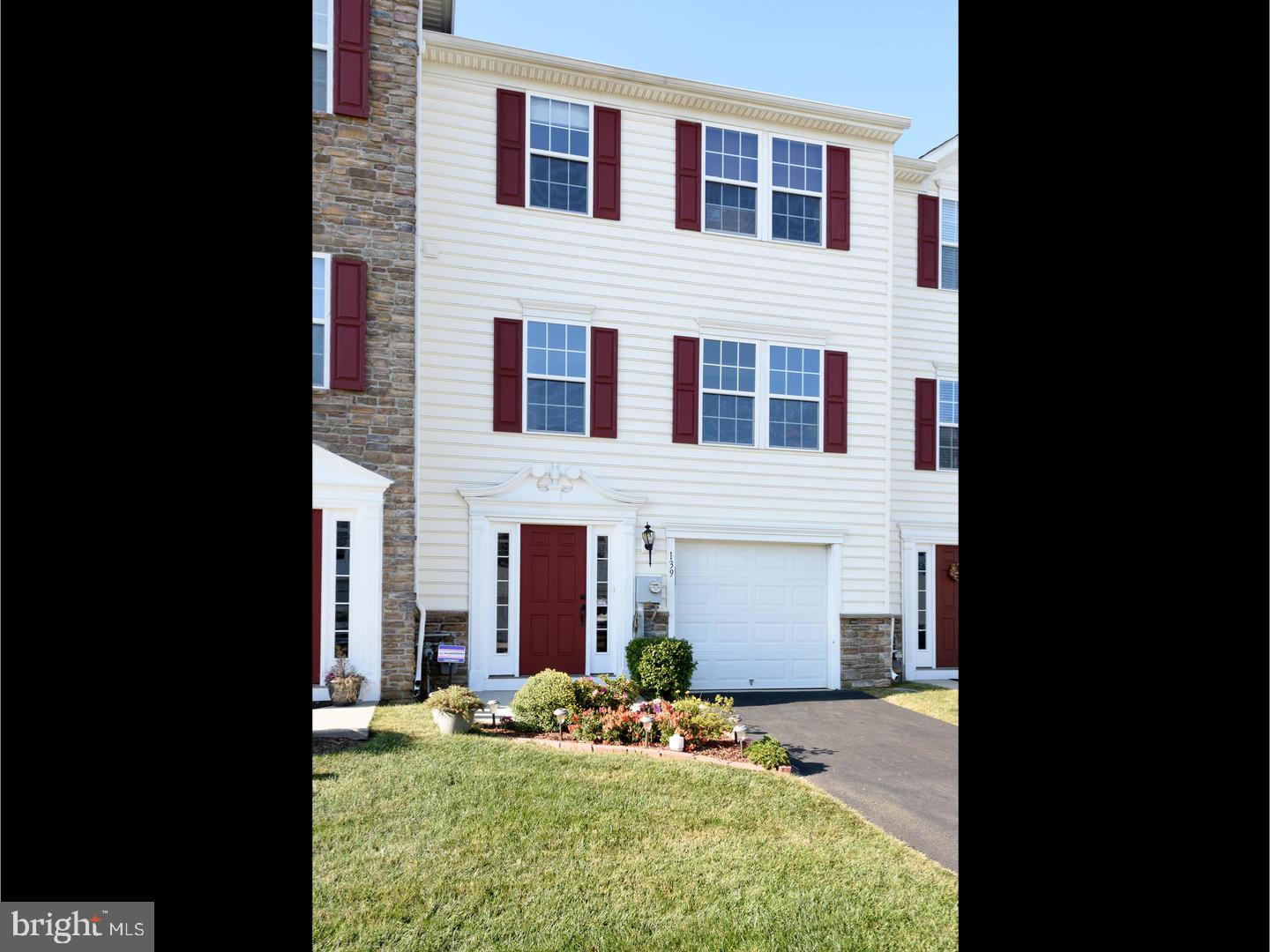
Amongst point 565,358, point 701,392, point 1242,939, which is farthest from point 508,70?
point 1242,939

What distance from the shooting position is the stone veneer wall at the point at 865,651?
1119 centimetres

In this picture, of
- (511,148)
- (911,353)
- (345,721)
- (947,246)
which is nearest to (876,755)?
(345,721)

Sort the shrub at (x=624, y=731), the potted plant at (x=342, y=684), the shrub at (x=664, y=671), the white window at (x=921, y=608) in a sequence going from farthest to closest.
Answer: the white window at (x=921, y=608) → the shrub at (x=664, y=671) → the potted plant at (x=342, y=684) → the shrub at (x=624, y=731)

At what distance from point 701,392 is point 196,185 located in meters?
10.0

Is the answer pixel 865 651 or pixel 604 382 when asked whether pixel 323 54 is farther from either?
pixel 865 651

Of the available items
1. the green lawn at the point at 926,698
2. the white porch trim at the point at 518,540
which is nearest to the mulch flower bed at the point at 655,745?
the white porch trim at the point at 518,540

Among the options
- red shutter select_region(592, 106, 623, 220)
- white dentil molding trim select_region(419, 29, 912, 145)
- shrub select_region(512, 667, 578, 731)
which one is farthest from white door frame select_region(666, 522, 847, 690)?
white dentil molding trim select_region(419, 29, 912, 145)

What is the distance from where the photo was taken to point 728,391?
35.8 feet

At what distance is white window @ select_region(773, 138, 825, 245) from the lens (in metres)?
11.2

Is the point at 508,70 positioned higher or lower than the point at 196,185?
higher

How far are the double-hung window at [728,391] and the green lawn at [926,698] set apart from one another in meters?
3.57

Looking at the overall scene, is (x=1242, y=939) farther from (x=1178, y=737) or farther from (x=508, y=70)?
(x=508, y=70)

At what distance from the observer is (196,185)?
35.5 inches

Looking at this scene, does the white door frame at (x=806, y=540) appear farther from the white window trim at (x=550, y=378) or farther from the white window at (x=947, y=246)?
the white window at (x=947, y=246)
